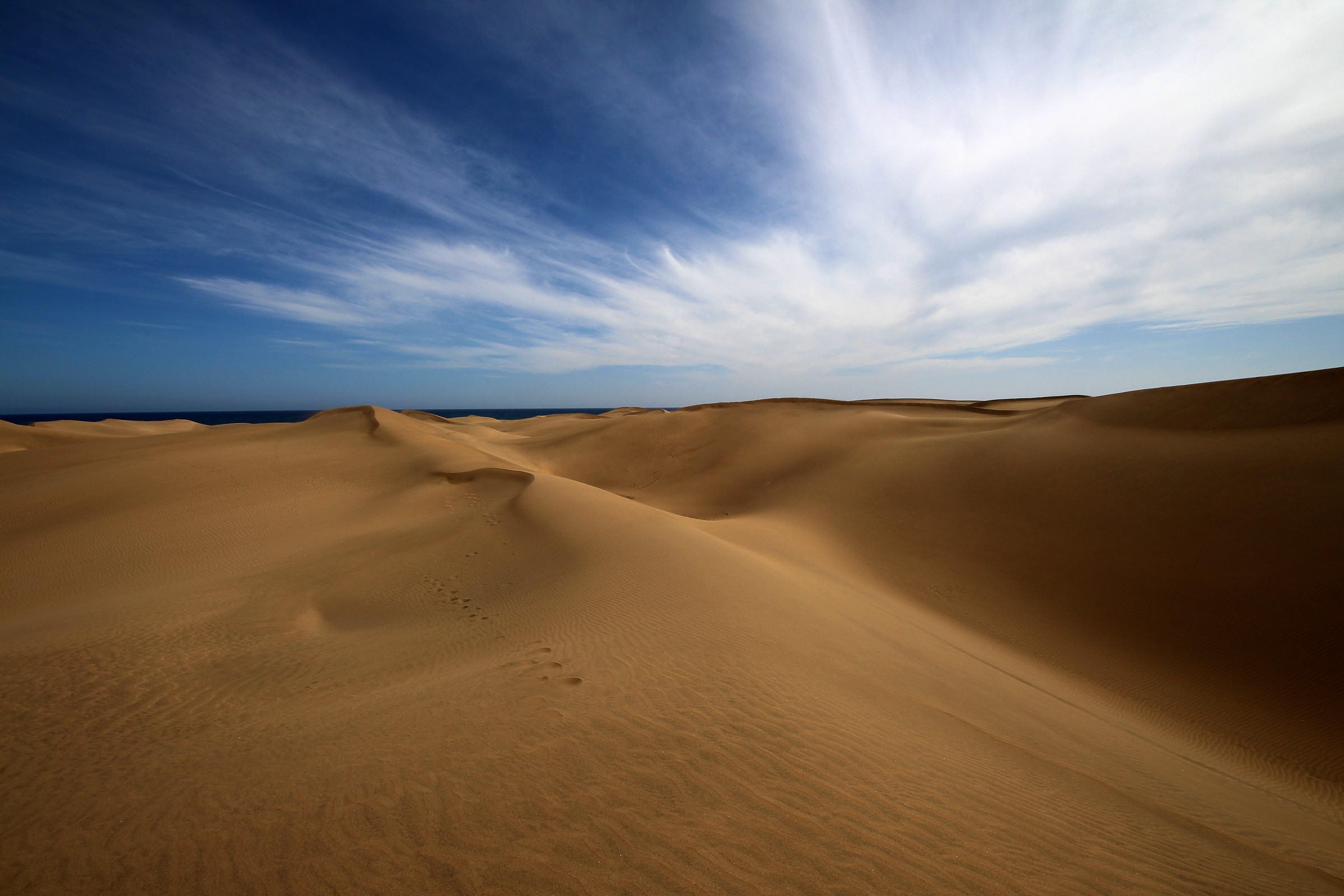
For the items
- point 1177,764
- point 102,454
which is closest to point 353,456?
point 102,454

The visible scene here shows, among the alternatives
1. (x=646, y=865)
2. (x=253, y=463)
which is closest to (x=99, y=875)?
(x=646, y=865)

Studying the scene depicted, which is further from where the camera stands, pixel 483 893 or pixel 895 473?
pixel 895 473

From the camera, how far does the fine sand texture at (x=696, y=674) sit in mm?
2744

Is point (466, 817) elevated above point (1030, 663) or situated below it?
above

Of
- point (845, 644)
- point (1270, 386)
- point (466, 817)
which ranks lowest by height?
point (845, 644)

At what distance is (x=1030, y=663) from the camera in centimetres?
800

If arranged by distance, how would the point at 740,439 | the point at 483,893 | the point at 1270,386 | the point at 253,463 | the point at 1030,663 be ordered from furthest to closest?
the point at 740,439 → the point at 253,463 → the point at 1270,386 → the point at 1030,663 → the point at 483,893

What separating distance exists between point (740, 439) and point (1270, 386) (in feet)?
57.3

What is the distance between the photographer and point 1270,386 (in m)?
13.2

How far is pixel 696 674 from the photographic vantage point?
4.68 metres

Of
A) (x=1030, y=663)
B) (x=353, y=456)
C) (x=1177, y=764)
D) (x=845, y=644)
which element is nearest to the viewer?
(x=1177, y=764)

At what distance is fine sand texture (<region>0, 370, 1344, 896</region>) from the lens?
274cm

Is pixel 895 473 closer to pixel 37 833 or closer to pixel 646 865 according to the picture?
pixel 646 865

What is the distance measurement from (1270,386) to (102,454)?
114 feet
